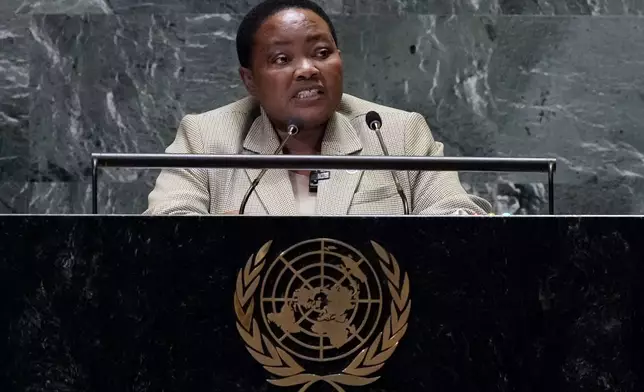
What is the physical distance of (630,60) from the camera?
4.15m

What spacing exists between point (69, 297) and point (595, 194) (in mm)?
2465

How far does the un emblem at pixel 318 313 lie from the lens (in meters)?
2.19

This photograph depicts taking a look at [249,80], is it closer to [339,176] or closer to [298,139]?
[298,139]

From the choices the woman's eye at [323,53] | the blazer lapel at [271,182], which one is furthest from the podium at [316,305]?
the woman's eye at [323,53]

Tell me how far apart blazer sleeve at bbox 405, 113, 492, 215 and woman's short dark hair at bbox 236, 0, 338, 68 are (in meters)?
0.37

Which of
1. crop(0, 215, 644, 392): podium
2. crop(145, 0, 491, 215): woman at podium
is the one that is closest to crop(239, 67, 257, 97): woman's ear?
crop(145, 0, 491, 215): woman at podium

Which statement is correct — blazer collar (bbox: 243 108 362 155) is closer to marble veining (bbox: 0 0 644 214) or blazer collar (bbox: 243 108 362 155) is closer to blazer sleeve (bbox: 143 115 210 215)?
blazer sleeve (bbox: 143 115 210 215)

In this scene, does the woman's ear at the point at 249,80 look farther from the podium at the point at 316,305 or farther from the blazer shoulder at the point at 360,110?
the podium at the point at 316,305

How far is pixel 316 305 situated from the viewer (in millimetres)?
2188

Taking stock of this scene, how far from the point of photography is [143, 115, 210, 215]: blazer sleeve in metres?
3.02

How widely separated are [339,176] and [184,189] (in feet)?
1.43

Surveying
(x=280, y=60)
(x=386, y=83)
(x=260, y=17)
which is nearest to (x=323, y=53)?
(x=280, y=60)

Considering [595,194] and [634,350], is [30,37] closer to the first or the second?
[595,194]

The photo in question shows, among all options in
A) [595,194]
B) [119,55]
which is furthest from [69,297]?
[595,194]
